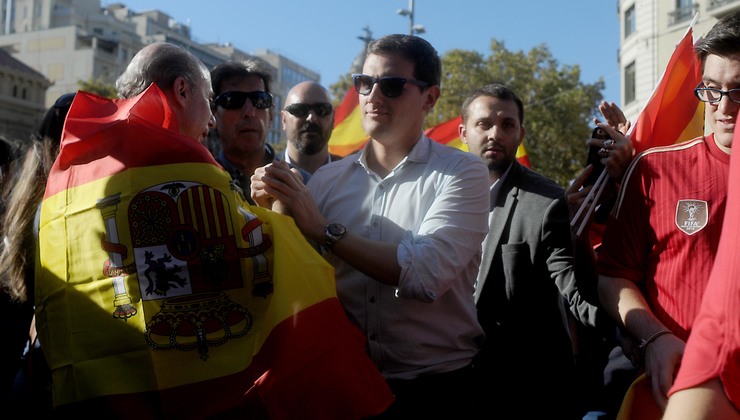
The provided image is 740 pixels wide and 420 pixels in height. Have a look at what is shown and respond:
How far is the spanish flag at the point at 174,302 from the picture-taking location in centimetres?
232

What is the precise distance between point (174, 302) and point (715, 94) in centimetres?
179

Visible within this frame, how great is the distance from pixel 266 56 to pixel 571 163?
69733 mm

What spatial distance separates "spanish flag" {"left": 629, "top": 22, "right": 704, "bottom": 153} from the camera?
3285 mm

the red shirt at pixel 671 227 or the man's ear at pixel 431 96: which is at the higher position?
the man's ear at pixel 431 96

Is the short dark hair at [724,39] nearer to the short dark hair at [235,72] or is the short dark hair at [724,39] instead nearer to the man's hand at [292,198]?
the man's hand at [292,198]

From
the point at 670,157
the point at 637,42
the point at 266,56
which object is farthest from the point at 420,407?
the point at 266,56

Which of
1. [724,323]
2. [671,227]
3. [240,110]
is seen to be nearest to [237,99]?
[240,110]

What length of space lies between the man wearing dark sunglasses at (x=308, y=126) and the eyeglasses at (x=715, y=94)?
9.84ft

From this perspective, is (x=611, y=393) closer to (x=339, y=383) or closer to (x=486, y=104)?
(x=339, y=383)

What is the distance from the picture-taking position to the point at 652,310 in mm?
2518

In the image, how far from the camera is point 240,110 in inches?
163

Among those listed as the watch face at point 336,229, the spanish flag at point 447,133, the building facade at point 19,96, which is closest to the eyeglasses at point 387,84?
the watch face at point 336,229

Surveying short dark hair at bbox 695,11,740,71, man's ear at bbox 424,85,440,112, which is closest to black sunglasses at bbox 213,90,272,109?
man's ear at bbox 424,85,440,112

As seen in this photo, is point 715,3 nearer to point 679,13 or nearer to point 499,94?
point 679,13
